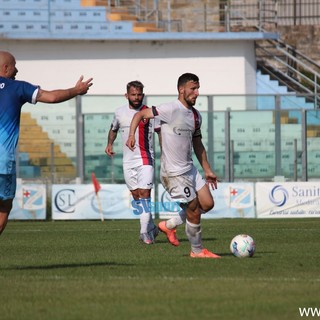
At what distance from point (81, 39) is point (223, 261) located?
24.7 meters

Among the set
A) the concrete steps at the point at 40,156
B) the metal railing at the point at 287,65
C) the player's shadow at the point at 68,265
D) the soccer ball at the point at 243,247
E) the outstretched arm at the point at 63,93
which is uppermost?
the metal railing at the point at 287,65

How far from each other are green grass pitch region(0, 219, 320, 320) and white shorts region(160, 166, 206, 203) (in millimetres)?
762

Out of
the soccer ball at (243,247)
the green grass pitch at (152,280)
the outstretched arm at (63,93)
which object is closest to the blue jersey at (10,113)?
the outstretched arm at (63,93)

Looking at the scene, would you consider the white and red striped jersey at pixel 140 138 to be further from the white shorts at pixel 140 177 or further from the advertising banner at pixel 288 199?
the advertising banner at pixel 288 199

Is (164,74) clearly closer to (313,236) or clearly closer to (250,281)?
(313,236)

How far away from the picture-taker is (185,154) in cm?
1436

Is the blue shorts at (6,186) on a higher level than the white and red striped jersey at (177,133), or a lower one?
lower

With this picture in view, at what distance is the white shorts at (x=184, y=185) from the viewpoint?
14.1 meters

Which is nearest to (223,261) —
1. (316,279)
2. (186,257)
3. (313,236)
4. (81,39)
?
(186,257)

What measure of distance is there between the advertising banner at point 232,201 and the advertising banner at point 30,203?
2.80 m

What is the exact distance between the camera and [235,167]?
28891 mm

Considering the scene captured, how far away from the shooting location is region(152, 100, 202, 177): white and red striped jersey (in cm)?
1418

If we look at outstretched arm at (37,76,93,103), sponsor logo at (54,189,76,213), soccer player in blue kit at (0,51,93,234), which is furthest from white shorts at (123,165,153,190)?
sponsor logo at (54,189,76,213)

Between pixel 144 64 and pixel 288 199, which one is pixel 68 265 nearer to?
pixel 288 199
